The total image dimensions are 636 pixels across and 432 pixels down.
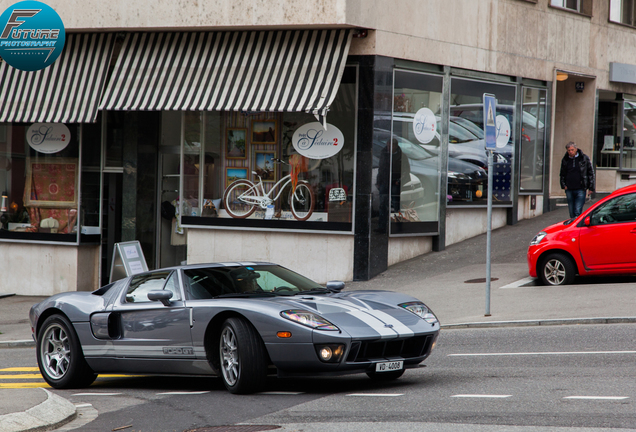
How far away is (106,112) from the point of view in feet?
65.2

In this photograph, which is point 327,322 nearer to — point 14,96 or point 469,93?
point 469,93

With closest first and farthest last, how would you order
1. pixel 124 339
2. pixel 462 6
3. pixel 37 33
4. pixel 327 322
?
pixel 327 322
pixel 124 339
pixel 37 33
pixel 462 6

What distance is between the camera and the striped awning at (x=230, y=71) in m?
16.4

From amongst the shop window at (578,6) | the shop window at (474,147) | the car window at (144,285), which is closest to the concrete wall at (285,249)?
the shop window at (474,147)

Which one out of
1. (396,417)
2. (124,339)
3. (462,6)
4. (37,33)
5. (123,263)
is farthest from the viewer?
(462,6)

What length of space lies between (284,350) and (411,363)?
45.8 inches

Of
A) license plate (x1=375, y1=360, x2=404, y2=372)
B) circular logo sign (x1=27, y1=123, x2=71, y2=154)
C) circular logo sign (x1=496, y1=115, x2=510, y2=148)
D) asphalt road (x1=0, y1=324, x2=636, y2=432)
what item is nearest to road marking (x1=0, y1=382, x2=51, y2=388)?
asphalt road (x1=0, y1=324, x2=636, y2=432)

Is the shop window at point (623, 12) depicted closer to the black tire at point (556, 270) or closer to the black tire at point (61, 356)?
the black tire at point (556, 270)

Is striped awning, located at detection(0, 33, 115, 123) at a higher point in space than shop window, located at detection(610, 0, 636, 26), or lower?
lower

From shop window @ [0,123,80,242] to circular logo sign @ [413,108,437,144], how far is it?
7905 mm

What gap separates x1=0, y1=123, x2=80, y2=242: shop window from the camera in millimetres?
19969

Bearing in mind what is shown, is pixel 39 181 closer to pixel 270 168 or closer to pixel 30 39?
pixel 30 39

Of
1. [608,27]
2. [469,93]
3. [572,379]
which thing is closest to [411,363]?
[572,379]

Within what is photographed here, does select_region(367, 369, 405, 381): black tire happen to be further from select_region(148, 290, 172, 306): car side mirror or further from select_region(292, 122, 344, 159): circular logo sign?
select_region(292, 122, 344, 159): circular logo sign
